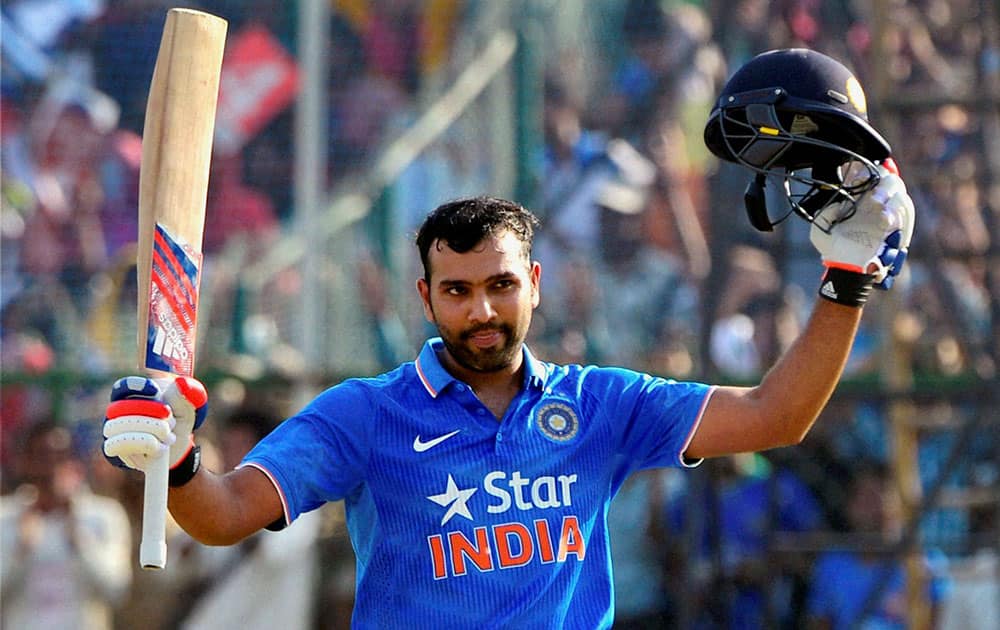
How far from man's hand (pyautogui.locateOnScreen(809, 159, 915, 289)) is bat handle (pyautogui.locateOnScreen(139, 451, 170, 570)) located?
1406mm

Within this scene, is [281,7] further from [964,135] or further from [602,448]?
[602,448]

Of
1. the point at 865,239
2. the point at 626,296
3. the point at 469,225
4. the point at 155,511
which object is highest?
the point at 626,296

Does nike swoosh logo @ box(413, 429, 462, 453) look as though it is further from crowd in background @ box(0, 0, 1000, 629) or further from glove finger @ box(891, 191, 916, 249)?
crowd in background @ box(0, 0, 1000, 629)

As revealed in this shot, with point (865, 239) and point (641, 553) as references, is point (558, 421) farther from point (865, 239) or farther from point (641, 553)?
point (641, 553)

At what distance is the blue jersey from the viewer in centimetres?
350

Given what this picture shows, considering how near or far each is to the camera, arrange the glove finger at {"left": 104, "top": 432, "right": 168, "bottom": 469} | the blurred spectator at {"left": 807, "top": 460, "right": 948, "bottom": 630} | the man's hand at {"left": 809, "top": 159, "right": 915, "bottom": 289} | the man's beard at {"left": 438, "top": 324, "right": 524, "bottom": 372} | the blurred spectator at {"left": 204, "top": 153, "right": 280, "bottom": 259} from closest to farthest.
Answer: the glove finger at {"left": 104, "top": 432, "right": 168, "bottom": 469} < the man's hand at {"left": 809, "top": 159, "right": 915, "bottom": 289} < the man's beard at {"left": 438, "top": 324, "right": 524, "bottom": 372} < the blurred spectator at {"left": 807, "top": 460, "right": 948, "bottom": 630} < the blurred spectator at {"left": 204, "top": 153, "right": 280, "bottom": 259}

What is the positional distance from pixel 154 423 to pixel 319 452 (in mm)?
443

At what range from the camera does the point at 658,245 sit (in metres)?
7.71

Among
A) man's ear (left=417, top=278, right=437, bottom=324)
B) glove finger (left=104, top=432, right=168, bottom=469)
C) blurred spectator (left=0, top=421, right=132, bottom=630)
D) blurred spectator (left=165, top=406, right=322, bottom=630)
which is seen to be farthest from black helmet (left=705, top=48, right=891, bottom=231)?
blurred spectator (left=0, top=421, right=132, bottom=630)

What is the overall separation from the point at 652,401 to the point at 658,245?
158 inches

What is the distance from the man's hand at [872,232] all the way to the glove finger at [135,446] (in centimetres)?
140

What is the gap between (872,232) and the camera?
11.5 ft

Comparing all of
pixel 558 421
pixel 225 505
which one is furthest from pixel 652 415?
pixel 225 505

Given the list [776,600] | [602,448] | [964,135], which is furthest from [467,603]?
[964,135]
